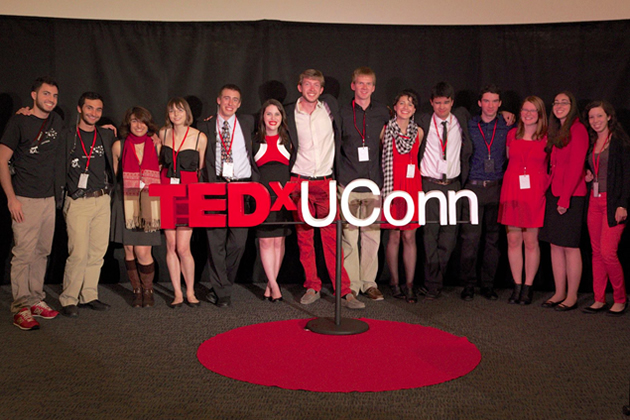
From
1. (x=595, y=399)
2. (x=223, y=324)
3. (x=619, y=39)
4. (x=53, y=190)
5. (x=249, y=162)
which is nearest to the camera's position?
(x=595, y=399)

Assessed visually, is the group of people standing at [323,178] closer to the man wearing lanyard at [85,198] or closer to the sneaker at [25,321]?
the man wearing lanyard at [85,198]

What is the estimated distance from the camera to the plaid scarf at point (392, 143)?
479 cm

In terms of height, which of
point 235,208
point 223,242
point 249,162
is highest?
point 249,162

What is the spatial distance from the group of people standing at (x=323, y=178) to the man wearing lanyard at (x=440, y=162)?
0.5 inches

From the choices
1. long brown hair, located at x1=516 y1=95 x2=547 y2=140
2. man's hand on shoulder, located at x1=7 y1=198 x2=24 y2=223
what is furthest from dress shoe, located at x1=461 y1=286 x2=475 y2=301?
man's hand on shoulder, located at x1=7 y1=198 x2=24 y2=223

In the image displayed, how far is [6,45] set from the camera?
5434mm

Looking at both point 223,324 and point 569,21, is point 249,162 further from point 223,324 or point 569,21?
point 569,21

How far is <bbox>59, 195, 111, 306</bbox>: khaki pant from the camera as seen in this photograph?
4430mm

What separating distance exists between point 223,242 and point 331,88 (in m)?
1.88

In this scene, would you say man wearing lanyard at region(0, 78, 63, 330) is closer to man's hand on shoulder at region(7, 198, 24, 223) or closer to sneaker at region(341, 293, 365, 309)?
man's hand on shoulder at region(7, 198, 24, 223)

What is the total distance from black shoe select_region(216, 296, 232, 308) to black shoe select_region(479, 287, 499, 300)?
2.15m

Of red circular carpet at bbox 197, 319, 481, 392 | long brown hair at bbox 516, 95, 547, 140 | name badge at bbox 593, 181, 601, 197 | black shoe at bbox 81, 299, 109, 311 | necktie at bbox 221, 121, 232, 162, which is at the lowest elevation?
black shoe at bbox 81, 299, 109, 311

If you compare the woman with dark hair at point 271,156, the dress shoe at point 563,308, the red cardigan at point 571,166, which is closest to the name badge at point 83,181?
the woman with dark hair at point 271,156

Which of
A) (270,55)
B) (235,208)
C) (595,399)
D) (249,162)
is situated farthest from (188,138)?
(595,399)
